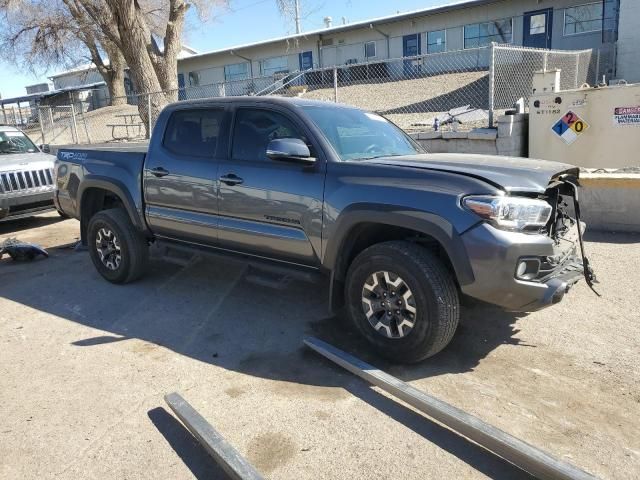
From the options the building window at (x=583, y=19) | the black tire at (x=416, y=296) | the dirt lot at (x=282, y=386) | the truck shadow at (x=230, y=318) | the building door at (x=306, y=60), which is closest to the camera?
the dirt lot at (x=282, y=386)

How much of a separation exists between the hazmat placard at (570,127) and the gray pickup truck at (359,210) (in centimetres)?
500

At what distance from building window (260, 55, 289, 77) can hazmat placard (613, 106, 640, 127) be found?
26203 millimetres

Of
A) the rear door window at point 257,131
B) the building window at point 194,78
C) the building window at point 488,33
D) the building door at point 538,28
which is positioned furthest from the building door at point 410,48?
the rear door window at point 257,131

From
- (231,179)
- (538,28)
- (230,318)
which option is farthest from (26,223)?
(538,28)

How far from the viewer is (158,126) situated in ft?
17.0

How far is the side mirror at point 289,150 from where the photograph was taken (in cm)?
376

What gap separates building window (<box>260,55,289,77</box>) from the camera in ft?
106

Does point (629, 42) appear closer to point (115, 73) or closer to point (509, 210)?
point (509, 210)

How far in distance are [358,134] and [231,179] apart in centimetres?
115

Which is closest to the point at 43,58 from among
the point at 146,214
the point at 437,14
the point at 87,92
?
the point at 87,92

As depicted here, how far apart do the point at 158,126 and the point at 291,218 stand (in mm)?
2090

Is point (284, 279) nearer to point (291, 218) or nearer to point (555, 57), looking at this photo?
point (291, 218)

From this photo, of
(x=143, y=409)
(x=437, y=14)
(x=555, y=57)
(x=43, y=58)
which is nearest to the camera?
(x=143, y=409)

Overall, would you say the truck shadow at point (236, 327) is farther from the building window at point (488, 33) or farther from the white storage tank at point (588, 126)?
the building window at point (488, 33)
